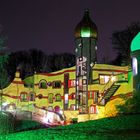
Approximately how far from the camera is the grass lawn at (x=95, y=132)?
48.0 ft

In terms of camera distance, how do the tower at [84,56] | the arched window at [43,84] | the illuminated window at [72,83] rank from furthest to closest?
the arched window at [43,84] < the illuminated window at [72,83] < the tower at [84,56]

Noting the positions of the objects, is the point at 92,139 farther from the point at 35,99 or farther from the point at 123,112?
the point at 35,99

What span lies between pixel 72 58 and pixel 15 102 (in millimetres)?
28701

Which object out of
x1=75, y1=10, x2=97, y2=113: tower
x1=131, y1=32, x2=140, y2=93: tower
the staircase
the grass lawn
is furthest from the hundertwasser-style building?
the grass lawn

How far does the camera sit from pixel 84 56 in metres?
50.2

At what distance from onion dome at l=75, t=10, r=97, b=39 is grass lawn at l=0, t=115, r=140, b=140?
105 ft

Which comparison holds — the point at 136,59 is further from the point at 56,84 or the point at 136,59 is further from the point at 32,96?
the point at 32,96

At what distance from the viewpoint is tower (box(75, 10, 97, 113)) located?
156 ft

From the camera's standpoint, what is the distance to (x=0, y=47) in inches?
1031

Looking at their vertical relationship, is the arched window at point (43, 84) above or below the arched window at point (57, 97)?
above

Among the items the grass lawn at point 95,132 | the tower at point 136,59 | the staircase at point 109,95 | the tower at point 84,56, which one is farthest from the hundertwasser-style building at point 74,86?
the grass lawn at point 95,132

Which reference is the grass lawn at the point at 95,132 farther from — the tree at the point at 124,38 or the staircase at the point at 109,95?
the tree at the point at 124,38

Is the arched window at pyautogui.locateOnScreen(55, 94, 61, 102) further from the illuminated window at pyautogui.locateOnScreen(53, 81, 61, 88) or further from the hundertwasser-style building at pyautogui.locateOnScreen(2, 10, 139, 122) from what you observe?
the illuminated window at pyautogui.locateOnScreen(53, 81, 61, 88)

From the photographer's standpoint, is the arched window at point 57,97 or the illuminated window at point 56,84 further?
the arched window at point 57,97
